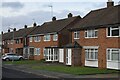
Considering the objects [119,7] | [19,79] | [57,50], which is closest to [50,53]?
[57,50]

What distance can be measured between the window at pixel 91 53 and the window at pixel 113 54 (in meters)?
2.96

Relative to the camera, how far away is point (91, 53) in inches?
1606

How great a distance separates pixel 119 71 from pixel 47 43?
97.0 ft

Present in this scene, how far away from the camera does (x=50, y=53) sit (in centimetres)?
5703

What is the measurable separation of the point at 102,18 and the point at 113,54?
696 centimetres

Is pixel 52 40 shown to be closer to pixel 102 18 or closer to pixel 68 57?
pixel 68 57

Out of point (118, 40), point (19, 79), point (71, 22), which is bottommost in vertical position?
point (19, 79)

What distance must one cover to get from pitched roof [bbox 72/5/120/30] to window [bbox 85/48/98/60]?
115 inches

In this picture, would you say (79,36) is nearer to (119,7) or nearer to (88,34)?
(88,34)

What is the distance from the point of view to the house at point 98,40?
3619cm

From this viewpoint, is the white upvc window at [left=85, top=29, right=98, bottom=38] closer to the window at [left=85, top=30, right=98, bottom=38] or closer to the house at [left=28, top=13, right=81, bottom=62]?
the window at [left=85, top=30, right=98, bottom=38]

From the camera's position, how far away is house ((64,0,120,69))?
36188mm

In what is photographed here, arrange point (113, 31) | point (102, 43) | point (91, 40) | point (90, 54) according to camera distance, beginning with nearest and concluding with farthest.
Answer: point (113, 31)
point (102, 43)
point (90, 54)
point (91, 40)

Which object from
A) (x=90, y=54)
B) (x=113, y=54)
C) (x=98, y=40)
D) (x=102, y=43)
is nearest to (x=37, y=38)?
(x=90, y=54)
